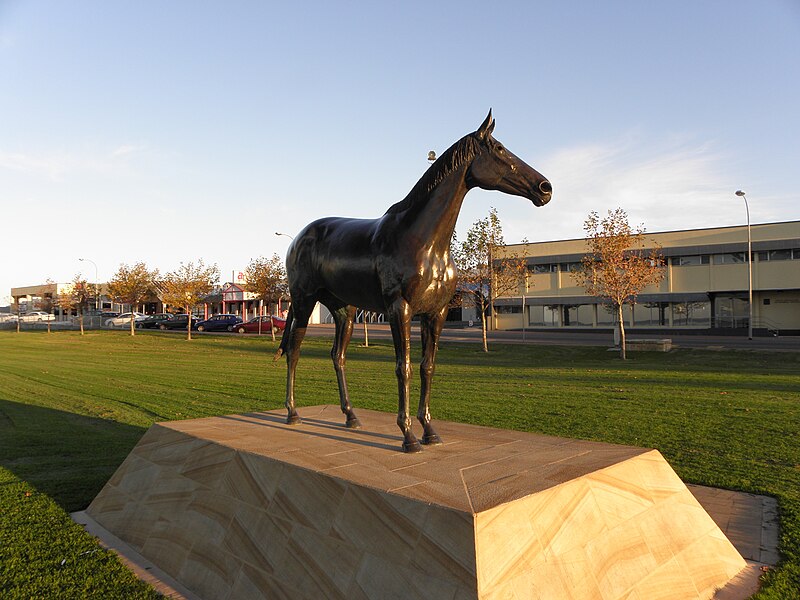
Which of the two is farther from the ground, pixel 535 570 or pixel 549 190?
pixel 549 190

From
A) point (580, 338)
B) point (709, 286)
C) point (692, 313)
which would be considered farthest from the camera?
point (692, 313)

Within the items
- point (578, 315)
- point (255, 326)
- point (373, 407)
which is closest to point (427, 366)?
point (373, 407)

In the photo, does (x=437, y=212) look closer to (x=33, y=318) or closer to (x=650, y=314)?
(x=650, y=314)

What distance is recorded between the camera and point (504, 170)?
4.71 meters

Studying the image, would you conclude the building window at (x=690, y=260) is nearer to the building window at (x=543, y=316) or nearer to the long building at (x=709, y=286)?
the long building at (x=709, y=286)

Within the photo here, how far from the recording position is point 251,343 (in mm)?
35594

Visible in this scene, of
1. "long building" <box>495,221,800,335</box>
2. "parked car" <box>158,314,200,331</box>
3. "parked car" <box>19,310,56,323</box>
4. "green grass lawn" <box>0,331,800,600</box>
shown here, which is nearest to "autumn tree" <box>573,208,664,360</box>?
"green grass lawn" <box>0,331,800,600</box>

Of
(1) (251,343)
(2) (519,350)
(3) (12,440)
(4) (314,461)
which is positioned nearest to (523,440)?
(4) (314,461)

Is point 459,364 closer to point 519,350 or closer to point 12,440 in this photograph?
point 519,350

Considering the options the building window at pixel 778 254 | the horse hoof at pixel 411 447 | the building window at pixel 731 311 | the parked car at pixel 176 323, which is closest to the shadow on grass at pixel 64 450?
the horse hoof at pixel 411 447

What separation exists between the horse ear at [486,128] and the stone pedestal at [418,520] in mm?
2655

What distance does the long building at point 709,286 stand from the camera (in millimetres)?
39531

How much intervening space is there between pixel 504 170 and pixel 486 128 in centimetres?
38

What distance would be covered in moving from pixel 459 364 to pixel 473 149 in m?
18.6
